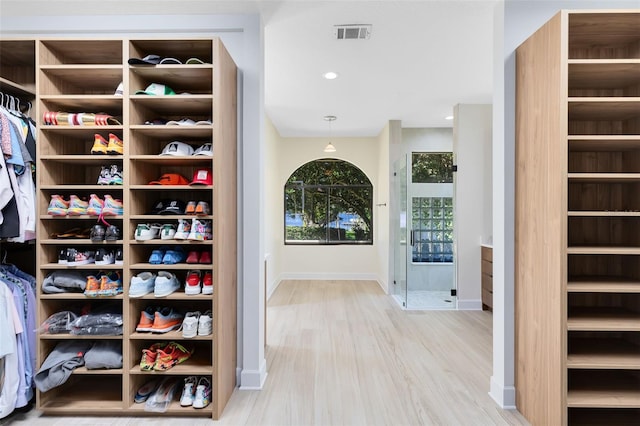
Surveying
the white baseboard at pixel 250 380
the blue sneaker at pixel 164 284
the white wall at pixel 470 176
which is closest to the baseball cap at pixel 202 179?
the blue sneaker at pixel 164 284

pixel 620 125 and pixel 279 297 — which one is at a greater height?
pixel 620 125

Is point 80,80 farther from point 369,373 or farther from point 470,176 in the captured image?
point 470,176

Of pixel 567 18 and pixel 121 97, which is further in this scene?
pixel 121 97

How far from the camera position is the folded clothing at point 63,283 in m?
2.07

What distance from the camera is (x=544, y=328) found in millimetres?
1848

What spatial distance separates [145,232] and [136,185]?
31 centimetres

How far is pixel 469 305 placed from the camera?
14.7ft

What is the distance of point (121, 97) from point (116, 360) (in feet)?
5.37

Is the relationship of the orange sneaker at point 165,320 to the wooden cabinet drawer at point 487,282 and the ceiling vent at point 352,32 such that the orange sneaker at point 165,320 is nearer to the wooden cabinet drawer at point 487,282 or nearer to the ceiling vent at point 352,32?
the ceiling vent at point 352,32

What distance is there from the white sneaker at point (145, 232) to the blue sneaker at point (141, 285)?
23 cm

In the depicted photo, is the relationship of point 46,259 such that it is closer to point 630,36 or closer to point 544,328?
point 544,328

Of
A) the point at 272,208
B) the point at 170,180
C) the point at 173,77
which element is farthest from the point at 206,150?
the point at 272,208

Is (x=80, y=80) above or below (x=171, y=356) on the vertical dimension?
above

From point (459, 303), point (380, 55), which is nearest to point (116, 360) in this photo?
point (380, 55)
